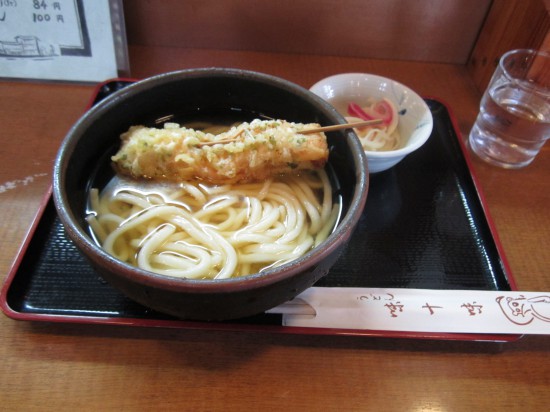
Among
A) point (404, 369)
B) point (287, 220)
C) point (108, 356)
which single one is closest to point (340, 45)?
point (287, 220)

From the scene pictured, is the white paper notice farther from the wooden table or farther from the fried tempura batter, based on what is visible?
the fried tempura batter

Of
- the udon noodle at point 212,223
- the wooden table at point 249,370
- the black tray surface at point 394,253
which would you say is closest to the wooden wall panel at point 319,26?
the black tray surface at point 394,253

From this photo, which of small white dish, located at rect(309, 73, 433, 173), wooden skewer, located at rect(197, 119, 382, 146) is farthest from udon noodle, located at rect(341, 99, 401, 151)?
wooden skewer, located at rect(197, 119, 382, 146)

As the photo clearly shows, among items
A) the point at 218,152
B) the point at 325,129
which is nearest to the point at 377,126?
the point at 325,129

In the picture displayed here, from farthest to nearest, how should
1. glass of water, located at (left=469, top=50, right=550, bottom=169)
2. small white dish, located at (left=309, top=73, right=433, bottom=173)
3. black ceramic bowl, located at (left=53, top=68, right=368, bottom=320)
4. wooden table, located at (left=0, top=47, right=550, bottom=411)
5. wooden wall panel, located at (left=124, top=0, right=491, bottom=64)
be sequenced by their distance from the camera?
wooden wall panel, located at (left=124, top=0, right=491, bottom=64) → glass of water, located at (left=469, top=50, right=550, bottom=169) → small white dish, located at (left=309, top=73, right=433, bottom=173) → wooden table, located at (left=0, top=47, right=550, bottom=411) → black ceramic bowl, located at (left=53, top=68, right=368, bottom=320)

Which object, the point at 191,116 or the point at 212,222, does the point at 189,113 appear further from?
the point at 212,222

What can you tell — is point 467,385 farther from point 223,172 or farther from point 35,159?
point 35,159
